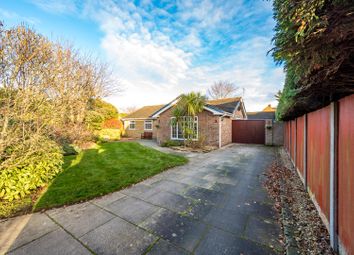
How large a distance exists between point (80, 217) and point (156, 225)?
1583 millimetres

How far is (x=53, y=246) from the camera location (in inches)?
89.5

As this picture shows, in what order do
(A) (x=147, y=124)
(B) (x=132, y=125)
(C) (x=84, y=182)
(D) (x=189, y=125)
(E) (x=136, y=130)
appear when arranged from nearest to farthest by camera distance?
(C) (x=84, y=182), (D) (x=189, y=125), (A) (x=147, y=124), (E) (x=136, y=130), (B) (x=132, y=125)

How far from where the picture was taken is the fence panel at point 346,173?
1766mm

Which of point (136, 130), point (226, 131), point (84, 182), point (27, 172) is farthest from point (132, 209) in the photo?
point (136, 130)

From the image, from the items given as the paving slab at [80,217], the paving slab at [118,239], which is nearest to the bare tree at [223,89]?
the paving slab at [80,217]

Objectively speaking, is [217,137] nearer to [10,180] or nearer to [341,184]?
[341,184]

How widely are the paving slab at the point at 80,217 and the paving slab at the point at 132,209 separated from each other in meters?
0.21

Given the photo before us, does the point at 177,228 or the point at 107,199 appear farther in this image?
the point at 107,199

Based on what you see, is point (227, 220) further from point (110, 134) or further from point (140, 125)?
point (140, 125)

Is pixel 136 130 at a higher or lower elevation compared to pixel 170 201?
higher

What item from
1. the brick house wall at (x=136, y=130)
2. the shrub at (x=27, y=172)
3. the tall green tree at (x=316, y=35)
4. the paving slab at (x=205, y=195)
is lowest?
the paving slab at (x=205, y=195)

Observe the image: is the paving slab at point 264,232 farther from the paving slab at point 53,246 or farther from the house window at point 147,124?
the house window at point 147,124

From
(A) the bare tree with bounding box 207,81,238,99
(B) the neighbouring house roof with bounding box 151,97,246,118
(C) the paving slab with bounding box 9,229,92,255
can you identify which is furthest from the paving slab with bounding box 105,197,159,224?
(A) the bare tree with bounding box 207,81,238,99

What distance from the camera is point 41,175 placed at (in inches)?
161
